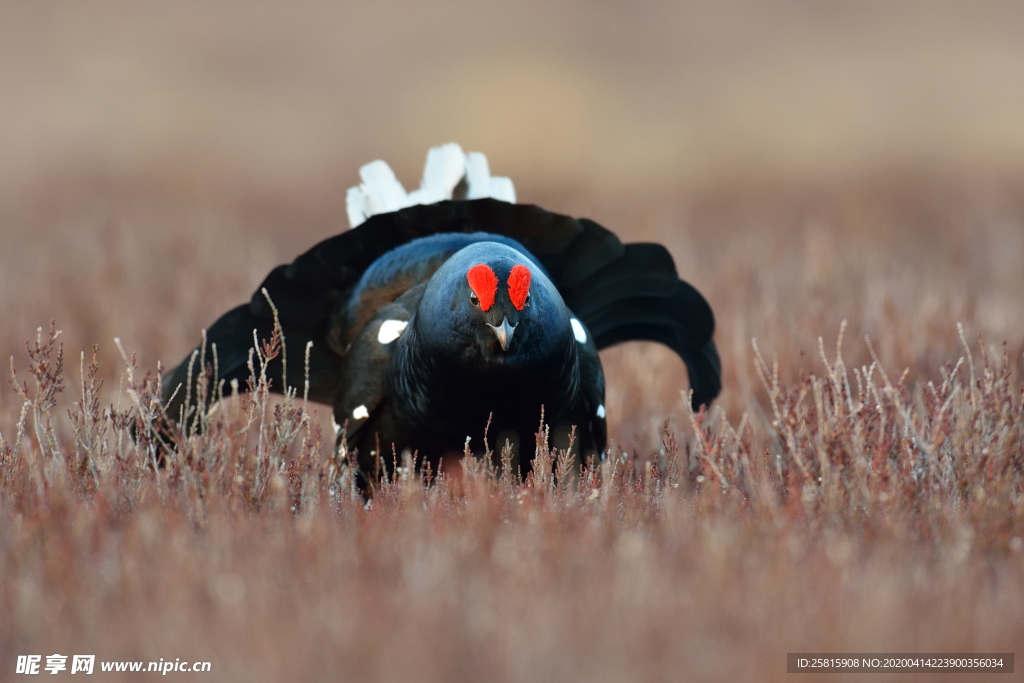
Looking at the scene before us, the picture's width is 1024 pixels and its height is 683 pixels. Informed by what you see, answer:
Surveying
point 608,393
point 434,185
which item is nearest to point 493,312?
point 434,185

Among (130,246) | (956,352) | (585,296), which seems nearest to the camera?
(585,296)

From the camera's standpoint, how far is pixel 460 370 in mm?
3846

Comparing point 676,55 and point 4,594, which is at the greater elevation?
point 676,55

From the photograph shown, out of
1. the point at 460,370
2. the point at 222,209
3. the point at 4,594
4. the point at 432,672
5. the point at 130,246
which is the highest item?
the point at 222,209

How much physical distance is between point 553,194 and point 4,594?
425 inches

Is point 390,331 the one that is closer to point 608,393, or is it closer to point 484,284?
point 484,284

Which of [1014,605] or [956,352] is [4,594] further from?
[956,352]

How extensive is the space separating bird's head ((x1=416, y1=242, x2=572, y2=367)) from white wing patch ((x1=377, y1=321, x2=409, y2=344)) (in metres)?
0.54

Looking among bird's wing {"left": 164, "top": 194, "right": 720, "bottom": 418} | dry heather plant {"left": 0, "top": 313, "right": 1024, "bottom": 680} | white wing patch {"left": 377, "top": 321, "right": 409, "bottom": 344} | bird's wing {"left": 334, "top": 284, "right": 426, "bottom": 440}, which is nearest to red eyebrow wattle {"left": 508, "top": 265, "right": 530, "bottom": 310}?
dry heather plant {"left": 0, "top": 313, "right": 1024, "bottom": 680}

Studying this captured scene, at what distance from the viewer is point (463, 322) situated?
3770 millimetres

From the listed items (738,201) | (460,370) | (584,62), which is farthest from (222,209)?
(584,62)

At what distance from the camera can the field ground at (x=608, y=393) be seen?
261 cm

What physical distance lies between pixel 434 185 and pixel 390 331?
1.40m

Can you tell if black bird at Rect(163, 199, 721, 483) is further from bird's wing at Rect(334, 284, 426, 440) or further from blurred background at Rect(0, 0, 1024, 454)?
blurred background at Rect(0, 0, 1024, 454)
